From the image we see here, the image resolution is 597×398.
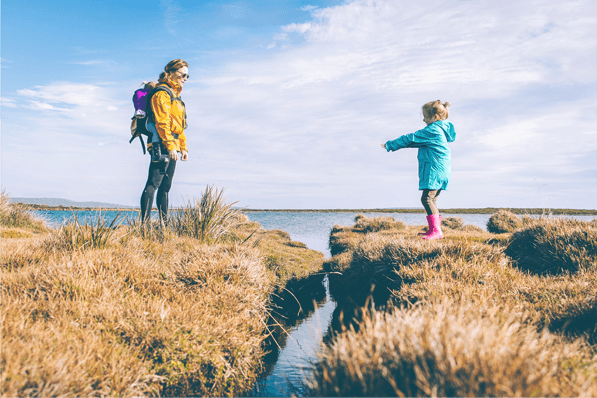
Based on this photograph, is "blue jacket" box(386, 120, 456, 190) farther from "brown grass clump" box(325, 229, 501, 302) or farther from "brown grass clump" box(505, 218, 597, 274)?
"brown grass clump" box(505, 218, 597, 274)

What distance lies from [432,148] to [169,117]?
494cm

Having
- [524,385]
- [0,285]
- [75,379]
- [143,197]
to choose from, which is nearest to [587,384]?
[524,385]

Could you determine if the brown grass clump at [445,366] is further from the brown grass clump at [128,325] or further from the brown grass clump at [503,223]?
the brown grass clump at [503,223]

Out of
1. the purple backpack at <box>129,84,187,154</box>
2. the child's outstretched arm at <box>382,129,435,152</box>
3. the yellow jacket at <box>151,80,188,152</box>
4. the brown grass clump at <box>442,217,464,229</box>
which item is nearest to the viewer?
the yellow jacket at <box>151,80,188,152</box>

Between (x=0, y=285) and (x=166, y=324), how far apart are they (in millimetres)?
1801

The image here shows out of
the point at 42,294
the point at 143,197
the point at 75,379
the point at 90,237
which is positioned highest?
the point at 143,197

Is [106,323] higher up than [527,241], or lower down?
lower down

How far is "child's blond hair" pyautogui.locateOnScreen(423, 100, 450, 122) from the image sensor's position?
6.37 metres

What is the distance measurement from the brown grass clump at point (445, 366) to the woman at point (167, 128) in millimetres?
4817

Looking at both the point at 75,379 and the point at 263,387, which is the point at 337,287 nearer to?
the point at 263,387

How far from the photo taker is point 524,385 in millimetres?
1501

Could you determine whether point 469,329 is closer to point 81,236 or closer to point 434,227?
point 81,236

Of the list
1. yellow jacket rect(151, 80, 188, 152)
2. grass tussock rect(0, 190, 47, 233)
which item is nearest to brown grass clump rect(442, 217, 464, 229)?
yellow jacket rect(151, 80, 188, 152)

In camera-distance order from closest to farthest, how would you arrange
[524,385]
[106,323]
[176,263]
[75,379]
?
[524,385] < [75,379] < [106,323] < [176,263]
